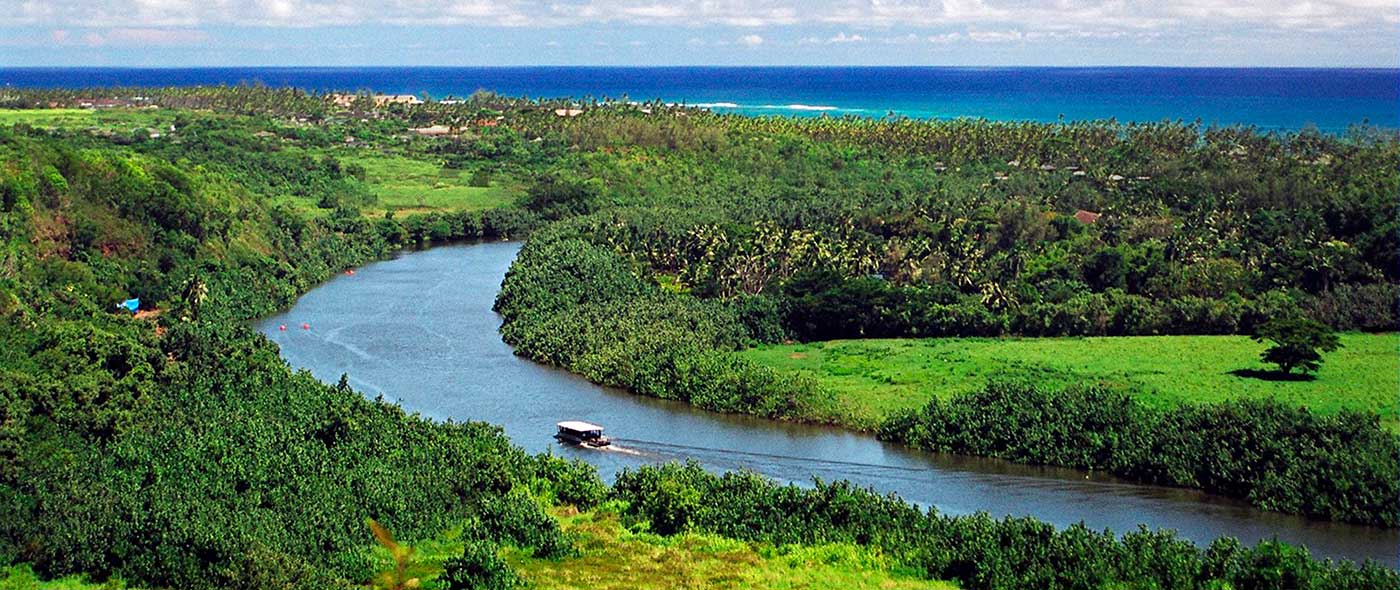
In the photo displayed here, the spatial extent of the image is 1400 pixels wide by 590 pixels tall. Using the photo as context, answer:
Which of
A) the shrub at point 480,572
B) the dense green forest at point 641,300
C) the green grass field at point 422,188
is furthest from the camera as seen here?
the green grass field at point 422,188

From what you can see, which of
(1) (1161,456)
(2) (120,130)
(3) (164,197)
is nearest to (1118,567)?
(1) (1161,456)

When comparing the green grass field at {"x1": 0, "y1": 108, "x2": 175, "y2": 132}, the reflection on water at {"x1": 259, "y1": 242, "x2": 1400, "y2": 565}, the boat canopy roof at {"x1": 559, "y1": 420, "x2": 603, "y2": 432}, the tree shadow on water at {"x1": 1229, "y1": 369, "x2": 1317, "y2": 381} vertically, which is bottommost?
the reflection on water at {"x1": 259, "y1": 242, "x2": 1400, "y2": 565}

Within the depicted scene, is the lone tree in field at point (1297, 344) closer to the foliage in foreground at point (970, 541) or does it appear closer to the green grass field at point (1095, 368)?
the green grass field at point (1095, 368)

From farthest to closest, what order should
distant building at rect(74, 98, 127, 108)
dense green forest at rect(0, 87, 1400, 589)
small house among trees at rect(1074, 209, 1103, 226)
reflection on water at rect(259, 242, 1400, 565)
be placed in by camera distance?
distant building at rect(74, 98, 127, 108) < small house among trees at rect(1074, 209, 1103, 226) < reflection on water at rect(259, 242, 1400, 565) < dense green forest at rect(0, 87, 1400, 589)

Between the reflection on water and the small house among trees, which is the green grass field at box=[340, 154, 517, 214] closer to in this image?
the reflection on water

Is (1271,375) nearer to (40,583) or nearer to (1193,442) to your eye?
(1193,442)

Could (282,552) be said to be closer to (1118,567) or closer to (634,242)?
(1118,567)

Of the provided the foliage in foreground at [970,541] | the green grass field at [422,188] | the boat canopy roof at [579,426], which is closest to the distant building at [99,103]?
the green grass field at [422,188]

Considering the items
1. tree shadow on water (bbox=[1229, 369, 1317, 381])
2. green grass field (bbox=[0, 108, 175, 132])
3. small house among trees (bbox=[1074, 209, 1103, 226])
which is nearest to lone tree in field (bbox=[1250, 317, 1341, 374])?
tree shadow on water (bbox=[1229, 369, 1317, 381])
